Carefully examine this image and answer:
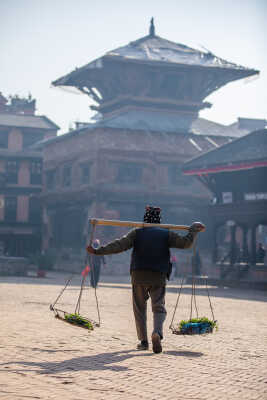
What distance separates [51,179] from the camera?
43.7 metres

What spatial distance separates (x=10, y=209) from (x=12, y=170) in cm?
293

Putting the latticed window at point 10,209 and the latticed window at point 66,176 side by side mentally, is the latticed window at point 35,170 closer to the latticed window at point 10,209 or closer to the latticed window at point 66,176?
the latticed window at point 10,209

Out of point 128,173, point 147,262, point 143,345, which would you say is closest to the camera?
point 143,345

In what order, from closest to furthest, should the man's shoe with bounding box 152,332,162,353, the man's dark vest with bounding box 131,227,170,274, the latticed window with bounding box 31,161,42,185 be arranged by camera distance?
the man's shoe with bounding box 152,332,162,353
the man's dark vest with bounding box 131,227,170,274
the latticed window with bounding box 31,161,42,185

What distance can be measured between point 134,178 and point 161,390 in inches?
1252

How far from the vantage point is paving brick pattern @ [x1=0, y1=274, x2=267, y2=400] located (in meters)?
5.50

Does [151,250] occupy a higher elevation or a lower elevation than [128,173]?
lower

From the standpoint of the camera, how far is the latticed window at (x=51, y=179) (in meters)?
42.8

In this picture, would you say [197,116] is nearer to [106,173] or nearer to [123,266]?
[106,173]

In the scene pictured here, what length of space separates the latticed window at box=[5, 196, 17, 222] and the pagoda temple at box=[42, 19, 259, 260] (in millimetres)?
8189

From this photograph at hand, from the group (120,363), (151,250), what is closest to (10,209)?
(151,250)

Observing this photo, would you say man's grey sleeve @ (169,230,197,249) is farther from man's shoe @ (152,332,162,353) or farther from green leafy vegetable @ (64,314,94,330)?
green leafy vegetable @ (64,314,94,330)

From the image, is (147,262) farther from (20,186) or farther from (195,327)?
(20,186)

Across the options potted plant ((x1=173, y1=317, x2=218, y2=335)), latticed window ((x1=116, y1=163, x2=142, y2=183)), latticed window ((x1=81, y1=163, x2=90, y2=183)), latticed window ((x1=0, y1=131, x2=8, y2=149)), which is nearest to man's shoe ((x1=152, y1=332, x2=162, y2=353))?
potted plant ((x1=173, y1=317, x2=218, y2=335))
